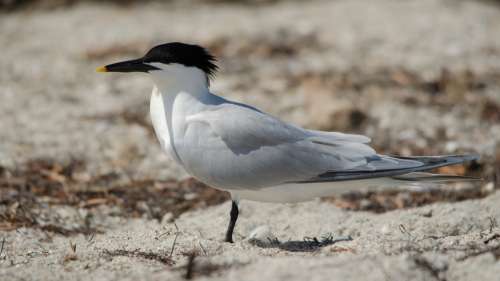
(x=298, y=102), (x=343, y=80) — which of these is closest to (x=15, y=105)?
(x=298, y=102)

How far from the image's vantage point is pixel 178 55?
4.16m

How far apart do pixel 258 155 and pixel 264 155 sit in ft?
0.11

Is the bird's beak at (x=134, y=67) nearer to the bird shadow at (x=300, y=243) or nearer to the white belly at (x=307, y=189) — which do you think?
the white belly at (x=307, y=189)

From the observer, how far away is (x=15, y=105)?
7.13 m

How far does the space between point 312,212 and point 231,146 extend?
118cm

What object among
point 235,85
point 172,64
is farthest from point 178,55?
point 235,85

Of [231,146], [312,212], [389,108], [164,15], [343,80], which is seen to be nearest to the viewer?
[231,146]

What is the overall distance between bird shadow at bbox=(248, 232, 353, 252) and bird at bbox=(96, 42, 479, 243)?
0.21 metres

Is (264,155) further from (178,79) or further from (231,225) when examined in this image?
(178,79)

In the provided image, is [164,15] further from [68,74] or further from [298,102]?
[298,102]

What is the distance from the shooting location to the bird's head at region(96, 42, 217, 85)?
4148mm

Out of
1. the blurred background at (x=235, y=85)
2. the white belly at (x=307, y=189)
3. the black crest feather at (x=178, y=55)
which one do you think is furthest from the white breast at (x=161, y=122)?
the blurred background at (x=235, y=85)

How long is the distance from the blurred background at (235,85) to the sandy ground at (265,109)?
0.07ft

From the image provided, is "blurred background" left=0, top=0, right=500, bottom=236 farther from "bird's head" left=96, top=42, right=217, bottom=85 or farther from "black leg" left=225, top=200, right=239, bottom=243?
"bird's head" left=96, top=42, right=217, bottom=85
